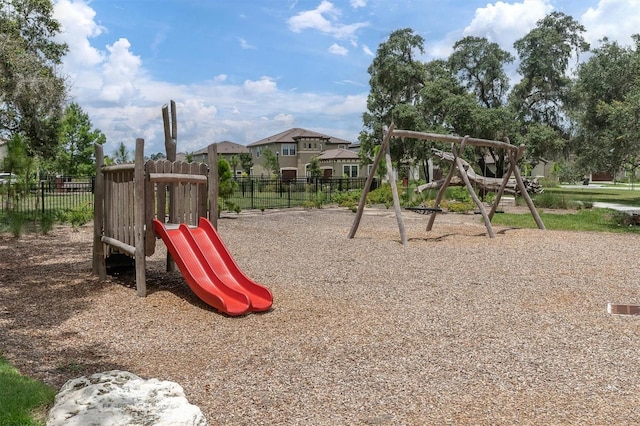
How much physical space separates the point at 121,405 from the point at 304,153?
210 feet

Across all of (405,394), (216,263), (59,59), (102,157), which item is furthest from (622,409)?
(59,59)

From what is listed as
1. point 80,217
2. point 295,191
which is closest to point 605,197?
point 295,191

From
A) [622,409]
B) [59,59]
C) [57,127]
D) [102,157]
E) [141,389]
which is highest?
[59,59]

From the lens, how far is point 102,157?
7961 millimetres

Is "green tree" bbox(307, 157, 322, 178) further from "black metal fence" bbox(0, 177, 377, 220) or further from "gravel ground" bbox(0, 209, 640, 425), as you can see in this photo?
"gravel ground" bbox(0, 209, 640, 425)

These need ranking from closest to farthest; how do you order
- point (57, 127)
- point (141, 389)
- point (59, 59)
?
point (141, 389) < point (57, 127) < point (59, 59)

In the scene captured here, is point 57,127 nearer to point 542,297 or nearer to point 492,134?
point 542,297

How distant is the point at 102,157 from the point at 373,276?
4423 mm

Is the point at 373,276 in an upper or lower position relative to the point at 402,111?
lower

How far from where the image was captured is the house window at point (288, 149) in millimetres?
66500

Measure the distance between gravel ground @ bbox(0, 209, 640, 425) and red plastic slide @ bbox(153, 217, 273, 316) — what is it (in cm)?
19

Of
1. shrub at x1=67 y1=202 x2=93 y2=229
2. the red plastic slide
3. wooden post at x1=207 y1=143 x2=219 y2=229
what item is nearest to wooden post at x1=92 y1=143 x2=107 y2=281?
the red plastic slide

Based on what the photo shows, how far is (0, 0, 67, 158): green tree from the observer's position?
13.6 m

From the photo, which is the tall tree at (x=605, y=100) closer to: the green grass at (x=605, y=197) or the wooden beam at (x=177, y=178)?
the green grass at (x=605, y=197)
